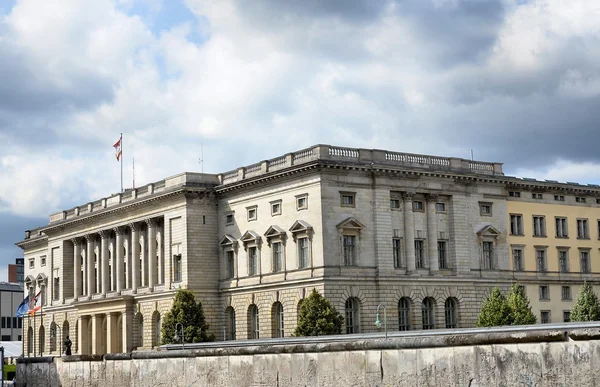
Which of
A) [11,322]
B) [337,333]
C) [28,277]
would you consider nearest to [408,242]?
[337,333]

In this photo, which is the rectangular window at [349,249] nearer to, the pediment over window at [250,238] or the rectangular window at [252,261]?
the pediment over window at [250,238]

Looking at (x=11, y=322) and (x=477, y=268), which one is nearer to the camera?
(x=477, y=268)

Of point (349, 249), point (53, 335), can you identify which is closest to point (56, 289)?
point (53, 335)

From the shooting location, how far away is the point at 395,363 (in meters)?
17.3

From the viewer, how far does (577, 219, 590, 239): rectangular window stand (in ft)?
283

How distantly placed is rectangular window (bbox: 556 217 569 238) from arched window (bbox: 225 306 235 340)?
28.8 metres

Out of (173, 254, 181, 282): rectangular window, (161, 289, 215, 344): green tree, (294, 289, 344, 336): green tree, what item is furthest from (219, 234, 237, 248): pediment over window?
(294, 289, 344, 336): green tree

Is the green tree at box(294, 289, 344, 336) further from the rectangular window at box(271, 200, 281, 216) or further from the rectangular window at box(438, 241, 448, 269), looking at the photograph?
the rectangular window at box(438, 241, 448, 269)

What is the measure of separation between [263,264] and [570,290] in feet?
91.0

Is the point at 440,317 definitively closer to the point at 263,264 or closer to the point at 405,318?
the point at 405,318

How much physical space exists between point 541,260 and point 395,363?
6808 cm

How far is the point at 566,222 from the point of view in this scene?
8494 centimetres

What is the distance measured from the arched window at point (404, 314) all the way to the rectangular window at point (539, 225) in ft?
51.6

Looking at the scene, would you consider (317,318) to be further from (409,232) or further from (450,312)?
(450,312)
